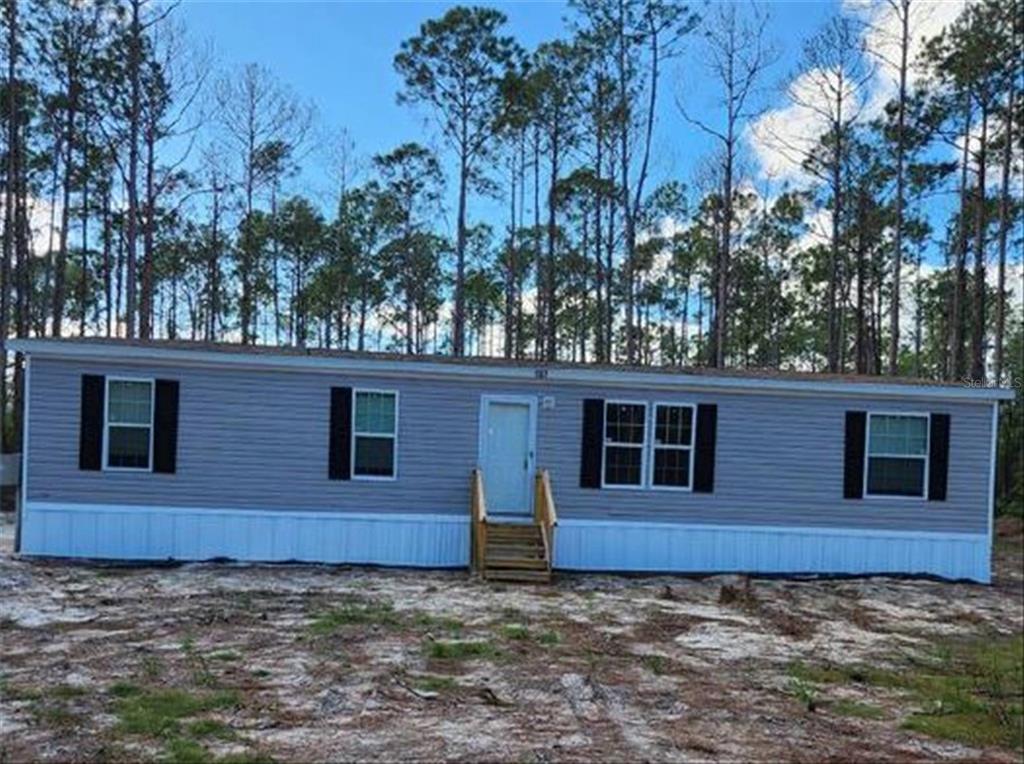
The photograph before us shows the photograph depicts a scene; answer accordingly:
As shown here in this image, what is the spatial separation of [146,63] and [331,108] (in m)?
5.00

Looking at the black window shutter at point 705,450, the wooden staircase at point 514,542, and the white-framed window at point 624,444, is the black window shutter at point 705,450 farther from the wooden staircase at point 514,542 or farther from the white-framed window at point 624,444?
the wooden staircase at point 514,542

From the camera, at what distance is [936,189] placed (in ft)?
72.9

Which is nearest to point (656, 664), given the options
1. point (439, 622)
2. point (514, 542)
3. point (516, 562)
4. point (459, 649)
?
point (459, 649)

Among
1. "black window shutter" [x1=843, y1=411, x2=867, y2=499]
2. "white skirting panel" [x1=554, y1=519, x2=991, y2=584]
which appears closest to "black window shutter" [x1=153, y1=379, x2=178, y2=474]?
"white skirting panel" [x1=554, y1=519, x2=991, y2=584]

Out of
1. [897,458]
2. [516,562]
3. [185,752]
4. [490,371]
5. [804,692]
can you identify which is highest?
[490,371]

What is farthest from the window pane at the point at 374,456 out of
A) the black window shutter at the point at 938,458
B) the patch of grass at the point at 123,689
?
the black window shutter at the point at 938,458

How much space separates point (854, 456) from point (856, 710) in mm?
6773

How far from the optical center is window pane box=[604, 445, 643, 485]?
448 inches

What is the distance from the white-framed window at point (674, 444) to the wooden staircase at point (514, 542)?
160 cm

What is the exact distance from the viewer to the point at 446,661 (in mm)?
6336

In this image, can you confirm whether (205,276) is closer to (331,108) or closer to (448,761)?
(331,108)

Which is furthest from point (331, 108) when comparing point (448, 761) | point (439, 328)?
point (448, 761)

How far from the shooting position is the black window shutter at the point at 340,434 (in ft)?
36.0

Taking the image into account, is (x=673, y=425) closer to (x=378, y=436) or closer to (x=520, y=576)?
(x=520, y=576)
